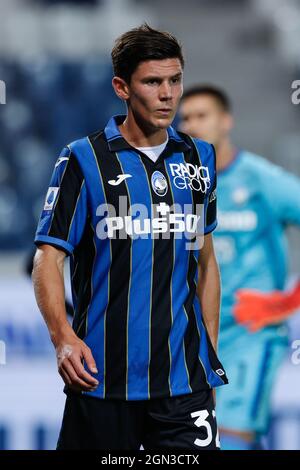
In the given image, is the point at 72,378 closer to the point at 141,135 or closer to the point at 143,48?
the point at 141,135

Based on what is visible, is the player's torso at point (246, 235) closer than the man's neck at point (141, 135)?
No

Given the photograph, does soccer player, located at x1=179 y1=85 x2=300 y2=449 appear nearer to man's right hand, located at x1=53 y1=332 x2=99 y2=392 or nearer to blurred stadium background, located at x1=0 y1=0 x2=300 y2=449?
blurred stadium background, located at x1=0 y1=0 x2=300 y2=449

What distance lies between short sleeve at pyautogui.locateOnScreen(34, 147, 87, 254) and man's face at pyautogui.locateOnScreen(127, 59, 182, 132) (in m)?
0.24

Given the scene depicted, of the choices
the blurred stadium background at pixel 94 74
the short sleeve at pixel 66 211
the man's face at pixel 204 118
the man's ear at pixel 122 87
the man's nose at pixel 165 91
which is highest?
the blurred stadium background at pixel 94 74

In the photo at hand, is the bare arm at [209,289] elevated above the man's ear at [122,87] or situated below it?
below

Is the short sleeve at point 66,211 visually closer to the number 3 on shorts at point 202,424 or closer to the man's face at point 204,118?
the number 3 on shorts at point 202,424

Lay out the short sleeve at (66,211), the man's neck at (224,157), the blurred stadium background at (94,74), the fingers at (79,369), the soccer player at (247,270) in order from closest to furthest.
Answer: the fingers at (79,369) → the short sleeve at (66,211) → the soccer player at (247,270) → the man's neck at (224,157) → the blurred stadium background at (94,74)

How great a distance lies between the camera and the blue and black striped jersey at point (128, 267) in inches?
122

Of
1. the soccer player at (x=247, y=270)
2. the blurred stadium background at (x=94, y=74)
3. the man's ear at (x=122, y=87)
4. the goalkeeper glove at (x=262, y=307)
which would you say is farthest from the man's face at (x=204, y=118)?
the man's ear at (x=122, y=87)

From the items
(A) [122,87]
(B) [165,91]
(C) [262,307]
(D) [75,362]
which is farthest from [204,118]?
(D) [75,362]

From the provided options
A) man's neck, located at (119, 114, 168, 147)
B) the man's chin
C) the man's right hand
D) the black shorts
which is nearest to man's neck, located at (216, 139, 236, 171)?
man's neck, located at (119, 114, 168, 147)

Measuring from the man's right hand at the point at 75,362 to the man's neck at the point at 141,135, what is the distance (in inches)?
23.9

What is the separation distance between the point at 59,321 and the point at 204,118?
2.65 meters
